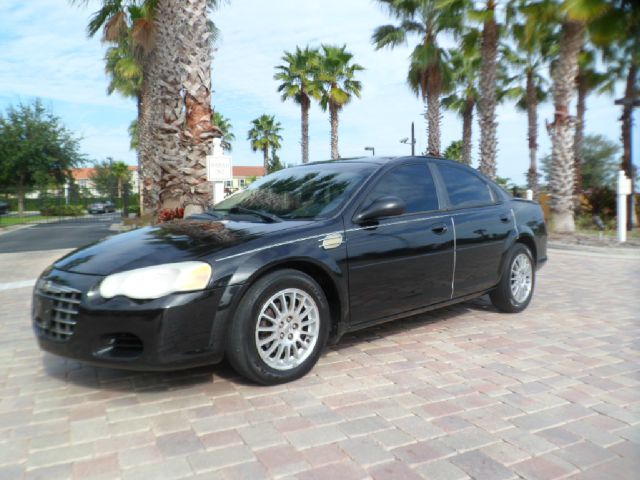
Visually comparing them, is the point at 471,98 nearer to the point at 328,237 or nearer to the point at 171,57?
the point at 171,57

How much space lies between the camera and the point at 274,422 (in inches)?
120

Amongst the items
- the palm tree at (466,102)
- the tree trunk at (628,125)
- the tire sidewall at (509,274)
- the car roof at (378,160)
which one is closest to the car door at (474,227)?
the tire sidewall at (509,274)

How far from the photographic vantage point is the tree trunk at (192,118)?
32.8 feet

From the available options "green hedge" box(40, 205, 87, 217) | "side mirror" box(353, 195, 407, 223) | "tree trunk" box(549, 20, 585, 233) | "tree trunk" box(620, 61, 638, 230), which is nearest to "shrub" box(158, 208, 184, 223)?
"side mirror" box(353, 195, 407, 223)

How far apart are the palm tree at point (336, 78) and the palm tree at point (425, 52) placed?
33.9ft

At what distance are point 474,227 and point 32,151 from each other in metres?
35.4

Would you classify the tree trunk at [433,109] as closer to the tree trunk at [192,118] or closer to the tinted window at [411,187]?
the tree trunk at [192,118]

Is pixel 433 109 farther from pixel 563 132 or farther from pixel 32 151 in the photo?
pixel 32 151

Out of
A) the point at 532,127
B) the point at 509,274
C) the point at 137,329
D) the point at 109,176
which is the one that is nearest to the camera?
the point at 137,329

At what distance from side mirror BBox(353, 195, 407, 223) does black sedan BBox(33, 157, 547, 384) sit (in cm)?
1

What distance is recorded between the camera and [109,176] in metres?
71.1

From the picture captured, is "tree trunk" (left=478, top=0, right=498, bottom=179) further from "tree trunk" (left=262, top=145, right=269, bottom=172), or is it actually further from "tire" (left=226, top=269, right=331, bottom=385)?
"tree trunk" (left=262, top=145, right=269, bottom=172)

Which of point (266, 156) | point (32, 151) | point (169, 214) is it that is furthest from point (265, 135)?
point (169, 214)

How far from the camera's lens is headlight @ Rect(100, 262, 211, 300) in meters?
3.17
